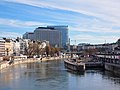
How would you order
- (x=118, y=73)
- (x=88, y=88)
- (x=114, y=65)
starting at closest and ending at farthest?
(x=88, y=88)
(x=118, y=73)
(x=114, y=65)

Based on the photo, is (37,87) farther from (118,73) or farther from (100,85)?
(118,73)

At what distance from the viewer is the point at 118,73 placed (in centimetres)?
5650

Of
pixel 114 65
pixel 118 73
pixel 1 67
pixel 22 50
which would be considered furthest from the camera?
pixel 22 50

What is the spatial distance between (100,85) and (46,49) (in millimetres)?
122648

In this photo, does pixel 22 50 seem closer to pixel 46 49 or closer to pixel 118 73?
pixel 46 49

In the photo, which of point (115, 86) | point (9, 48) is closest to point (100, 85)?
point (115, 86)

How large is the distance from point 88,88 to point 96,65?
115 ft

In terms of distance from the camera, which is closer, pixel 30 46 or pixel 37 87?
pixel 37 87

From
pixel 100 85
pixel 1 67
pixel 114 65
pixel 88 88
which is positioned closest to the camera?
pixel 88 88

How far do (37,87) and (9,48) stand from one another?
107m

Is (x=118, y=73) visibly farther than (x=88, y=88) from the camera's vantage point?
Yes

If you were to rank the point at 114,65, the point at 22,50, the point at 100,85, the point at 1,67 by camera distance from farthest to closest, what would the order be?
the point at 22,50 → the point at 1,67 → the point at 114,65 → the point at 100,85

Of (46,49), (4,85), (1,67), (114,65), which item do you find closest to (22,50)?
(46,49)

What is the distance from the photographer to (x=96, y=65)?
7500 cm
